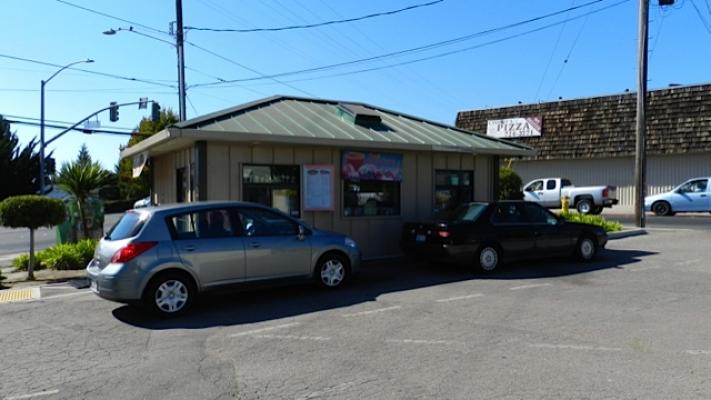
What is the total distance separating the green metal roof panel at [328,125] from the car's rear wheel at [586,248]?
121 inches

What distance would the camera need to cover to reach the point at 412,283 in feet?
31.5

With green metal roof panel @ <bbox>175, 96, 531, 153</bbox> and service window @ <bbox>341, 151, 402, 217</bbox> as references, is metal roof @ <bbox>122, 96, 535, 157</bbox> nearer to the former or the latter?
green metal roof panel @ <bbox>175, 96, 531, 153</bbox>

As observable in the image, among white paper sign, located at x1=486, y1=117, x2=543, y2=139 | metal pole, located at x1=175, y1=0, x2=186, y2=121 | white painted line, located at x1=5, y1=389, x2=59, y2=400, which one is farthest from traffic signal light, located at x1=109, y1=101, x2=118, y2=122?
white painted line, located at x1=5, y1=389, x2=59, y2=400

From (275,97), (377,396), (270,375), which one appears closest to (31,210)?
(275,97)

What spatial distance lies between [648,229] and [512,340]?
14.6 metres

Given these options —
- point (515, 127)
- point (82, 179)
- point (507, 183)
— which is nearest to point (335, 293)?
point (82, 179)

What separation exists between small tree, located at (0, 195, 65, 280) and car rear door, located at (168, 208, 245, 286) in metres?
4.64

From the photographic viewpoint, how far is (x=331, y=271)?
8.98m

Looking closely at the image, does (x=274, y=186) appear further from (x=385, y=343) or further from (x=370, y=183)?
(x=385, y=343)

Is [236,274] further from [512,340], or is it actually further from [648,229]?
[648,229]

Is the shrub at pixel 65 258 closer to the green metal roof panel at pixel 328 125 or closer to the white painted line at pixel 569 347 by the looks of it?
the green metal roof panel at pixel 328 125

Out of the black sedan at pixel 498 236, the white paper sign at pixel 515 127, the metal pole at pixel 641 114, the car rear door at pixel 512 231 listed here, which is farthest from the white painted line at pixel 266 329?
the white paper sign at pixel 515 127

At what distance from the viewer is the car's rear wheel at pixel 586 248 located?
11.7 m

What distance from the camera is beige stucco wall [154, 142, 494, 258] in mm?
10859
